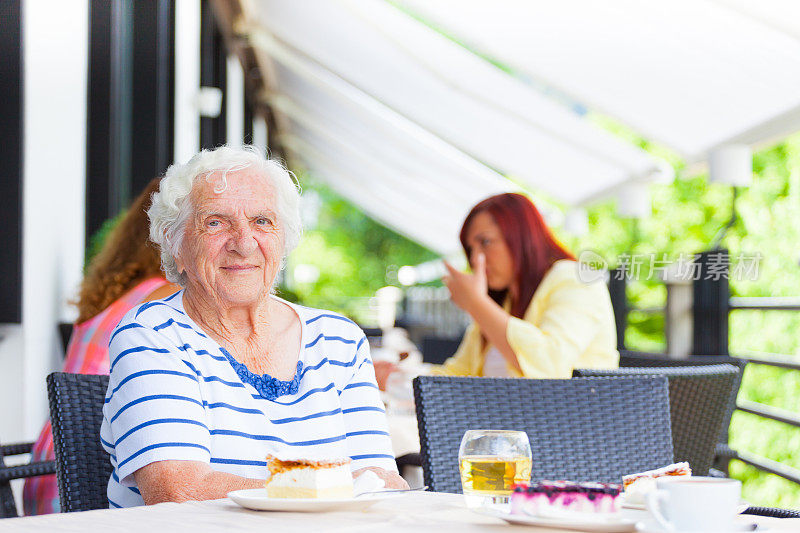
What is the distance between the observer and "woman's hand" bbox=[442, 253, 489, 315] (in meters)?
3.09

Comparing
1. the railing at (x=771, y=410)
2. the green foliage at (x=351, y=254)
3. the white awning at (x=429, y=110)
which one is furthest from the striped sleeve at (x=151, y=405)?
the green foliage at (x=351, y=254)

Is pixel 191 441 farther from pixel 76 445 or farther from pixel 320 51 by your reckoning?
pixel 320 51

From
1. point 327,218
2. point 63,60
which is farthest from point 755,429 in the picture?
point 327,218

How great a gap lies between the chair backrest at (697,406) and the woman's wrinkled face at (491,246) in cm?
77

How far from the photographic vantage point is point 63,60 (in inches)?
172

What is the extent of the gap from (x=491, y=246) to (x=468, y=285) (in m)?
0.21

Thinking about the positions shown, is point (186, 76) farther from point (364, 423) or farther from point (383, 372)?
point (364, 423)

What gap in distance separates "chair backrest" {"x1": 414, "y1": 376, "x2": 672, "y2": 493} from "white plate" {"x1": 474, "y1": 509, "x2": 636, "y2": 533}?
→ 0.85 meters

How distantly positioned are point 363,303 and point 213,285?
76.2 ft

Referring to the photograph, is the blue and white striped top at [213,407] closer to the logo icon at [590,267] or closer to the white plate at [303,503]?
the white plate at [303,503]

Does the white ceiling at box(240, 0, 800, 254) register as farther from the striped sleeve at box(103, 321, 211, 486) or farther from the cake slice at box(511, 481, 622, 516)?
the cake slice at box(511, 481, 622, 516)

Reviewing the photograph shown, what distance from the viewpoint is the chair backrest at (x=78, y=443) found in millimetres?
1768

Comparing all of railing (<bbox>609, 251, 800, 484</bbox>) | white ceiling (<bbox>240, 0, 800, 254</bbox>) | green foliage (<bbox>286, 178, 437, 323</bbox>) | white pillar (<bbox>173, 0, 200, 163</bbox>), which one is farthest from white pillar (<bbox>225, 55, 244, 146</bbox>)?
green foliage (<bbox>286, 178, 437, 323</bbox>)

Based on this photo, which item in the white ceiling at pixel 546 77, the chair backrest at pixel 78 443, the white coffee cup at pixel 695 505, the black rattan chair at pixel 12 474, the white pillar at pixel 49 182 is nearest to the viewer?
the white coffee cup at pixel 695 505
